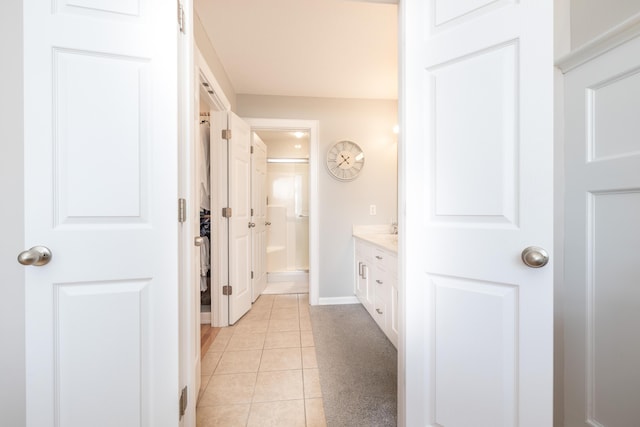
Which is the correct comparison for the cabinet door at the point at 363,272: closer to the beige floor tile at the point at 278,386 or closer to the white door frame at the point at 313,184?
the white door frame at the point at 313,184

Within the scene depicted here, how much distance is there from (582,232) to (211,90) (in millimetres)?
2441

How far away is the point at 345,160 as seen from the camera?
299 cm

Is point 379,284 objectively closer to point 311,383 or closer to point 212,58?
point 311,383

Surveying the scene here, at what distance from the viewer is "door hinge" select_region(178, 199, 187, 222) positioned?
980mm

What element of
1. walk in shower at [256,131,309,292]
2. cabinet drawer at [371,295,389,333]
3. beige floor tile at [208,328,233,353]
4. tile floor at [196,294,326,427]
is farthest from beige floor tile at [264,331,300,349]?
walk in shower at [256,131,309,292]

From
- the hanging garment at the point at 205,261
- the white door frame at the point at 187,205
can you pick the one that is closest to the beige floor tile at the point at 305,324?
the hanging garment at the point at 205,261

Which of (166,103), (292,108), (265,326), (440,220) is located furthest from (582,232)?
(292,108)

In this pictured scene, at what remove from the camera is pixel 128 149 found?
0.89 metres

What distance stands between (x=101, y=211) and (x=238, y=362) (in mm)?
1462

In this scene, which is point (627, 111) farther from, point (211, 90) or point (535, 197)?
point (211, 90)

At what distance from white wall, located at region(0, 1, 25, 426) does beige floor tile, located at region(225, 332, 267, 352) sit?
4.06 ft

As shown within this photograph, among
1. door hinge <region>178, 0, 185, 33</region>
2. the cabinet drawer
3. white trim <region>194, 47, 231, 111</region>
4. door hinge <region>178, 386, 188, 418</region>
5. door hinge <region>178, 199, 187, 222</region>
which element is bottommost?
the cabinet drawer

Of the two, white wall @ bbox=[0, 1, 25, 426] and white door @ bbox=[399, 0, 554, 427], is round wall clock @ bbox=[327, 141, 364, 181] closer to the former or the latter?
white door @ bbox=[399, 0, 554, 427]

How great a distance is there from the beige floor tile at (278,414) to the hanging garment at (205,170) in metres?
1.91
